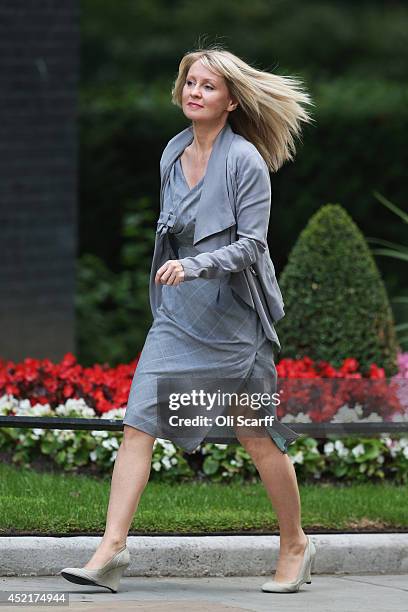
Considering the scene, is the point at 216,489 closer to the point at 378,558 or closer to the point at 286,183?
the point at 378,558

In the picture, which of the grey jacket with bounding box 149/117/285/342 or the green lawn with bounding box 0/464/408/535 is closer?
the grey jacket with bounding box 149/117/285/342

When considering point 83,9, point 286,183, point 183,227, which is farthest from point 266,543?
point 83,9

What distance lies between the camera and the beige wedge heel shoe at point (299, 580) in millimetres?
5230

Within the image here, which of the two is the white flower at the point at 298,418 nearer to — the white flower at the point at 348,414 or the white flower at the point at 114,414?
the white flower at the point at 348,414

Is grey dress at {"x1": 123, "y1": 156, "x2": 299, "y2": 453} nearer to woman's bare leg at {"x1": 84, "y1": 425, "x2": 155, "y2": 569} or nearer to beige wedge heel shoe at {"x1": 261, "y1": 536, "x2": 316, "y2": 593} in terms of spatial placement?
woman's bare leg at {"x1": 84, "y1": 425, "x2": 155, "y2": 569}

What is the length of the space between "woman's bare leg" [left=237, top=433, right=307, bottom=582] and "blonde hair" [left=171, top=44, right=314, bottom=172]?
1042mm

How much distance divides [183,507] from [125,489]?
1.10 metres

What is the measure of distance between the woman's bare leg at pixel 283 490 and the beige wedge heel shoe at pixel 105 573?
0.56 m

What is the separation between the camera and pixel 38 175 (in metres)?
9.55

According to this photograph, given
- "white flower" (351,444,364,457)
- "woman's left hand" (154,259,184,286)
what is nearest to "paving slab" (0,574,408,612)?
"woman's left hand" (154,259,184,286)

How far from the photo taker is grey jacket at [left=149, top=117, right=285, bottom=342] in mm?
5023

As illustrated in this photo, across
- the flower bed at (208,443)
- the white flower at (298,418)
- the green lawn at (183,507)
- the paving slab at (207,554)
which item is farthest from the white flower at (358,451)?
the paving slab at (207,554)

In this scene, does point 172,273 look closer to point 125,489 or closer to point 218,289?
point 218,289

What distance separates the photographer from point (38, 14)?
9523 mm
